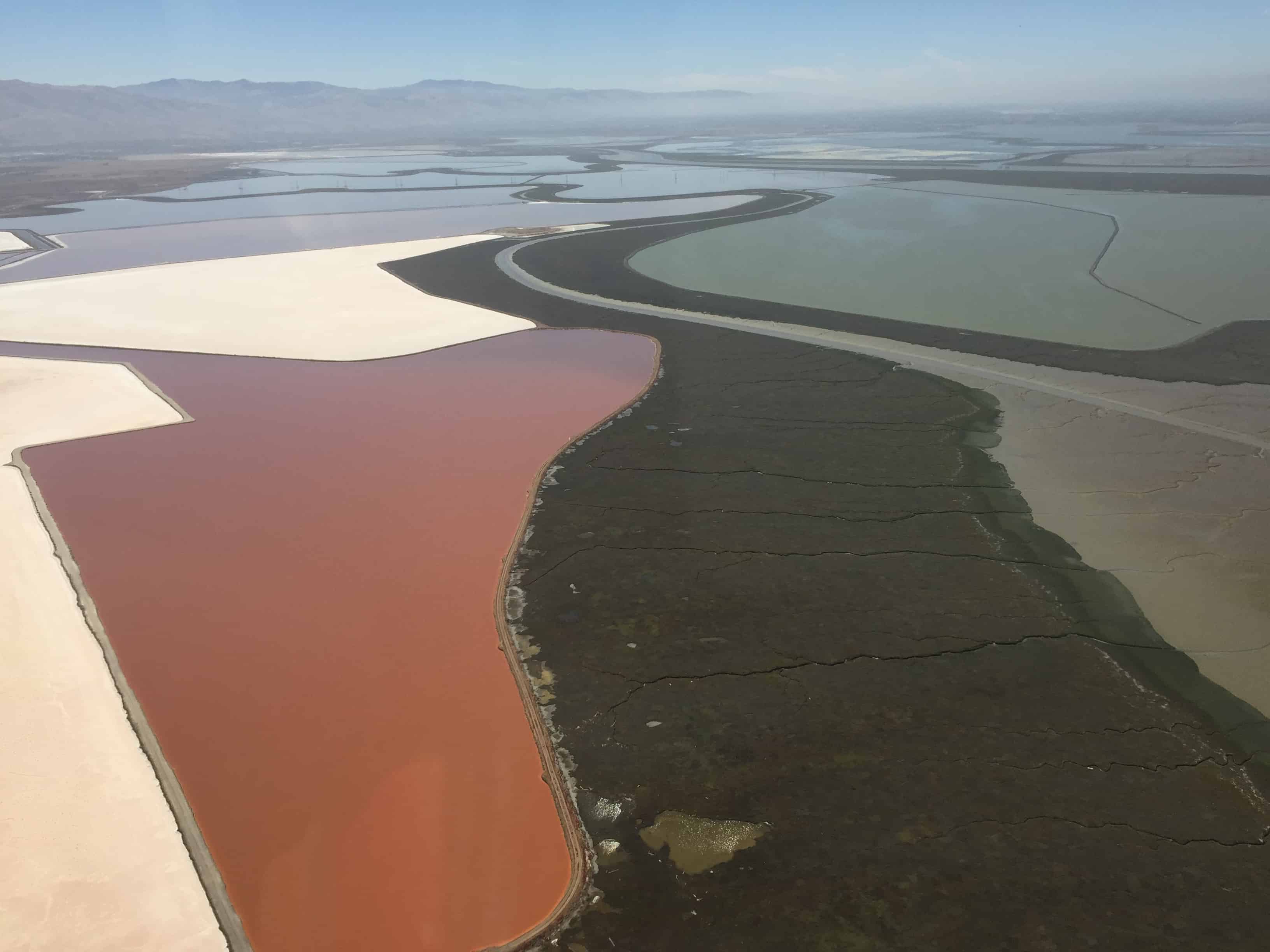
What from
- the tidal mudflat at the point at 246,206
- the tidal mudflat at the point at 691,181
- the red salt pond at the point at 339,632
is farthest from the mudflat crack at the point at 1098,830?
the tidal mudflat at the point at 691,181

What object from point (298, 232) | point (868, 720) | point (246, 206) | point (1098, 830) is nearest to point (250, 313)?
point (298, 232)

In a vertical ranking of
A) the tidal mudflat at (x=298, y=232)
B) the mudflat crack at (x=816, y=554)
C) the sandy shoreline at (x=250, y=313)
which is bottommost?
the tidal mudflat at (x=298, y=232)

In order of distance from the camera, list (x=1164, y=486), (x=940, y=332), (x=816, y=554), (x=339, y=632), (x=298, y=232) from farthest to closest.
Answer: (x=298, y=232) → (x=940, y=332) → (x=1164, y=486) → (x=816, y=554) → (x=339, y=632)

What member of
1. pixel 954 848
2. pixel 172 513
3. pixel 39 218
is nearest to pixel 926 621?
pixel 954 848

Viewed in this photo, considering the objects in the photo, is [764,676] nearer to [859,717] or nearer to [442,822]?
[859,717]

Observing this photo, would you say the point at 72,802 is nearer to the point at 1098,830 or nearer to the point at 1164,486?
the point at 1098,830

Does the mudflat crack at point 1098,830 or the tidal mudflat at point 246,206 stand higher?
the mudflat crack at point 1098,830

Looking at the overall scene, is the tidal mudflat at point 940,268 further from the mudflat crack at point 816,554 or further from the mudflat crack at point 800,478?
the mudflat crack at point 816,554
